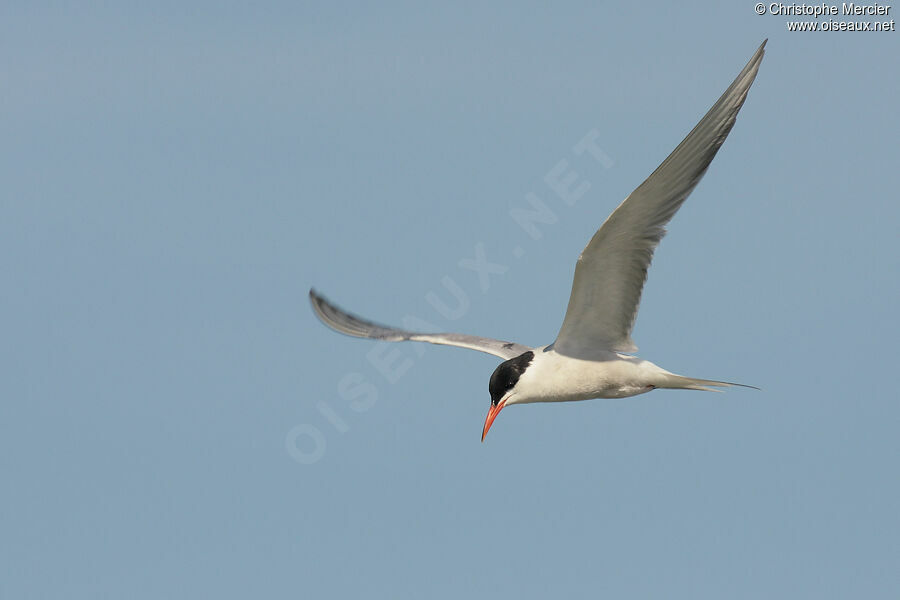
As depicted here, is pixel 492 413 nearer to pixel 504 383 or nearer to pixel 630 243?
pixel 504 383

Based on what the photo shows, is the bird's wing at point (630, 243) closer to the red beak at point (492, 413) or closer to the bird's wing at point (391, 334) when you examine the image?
the red beak at point (492, 413)

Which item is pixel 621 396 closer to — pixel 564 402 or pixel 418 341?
pixel 564 402

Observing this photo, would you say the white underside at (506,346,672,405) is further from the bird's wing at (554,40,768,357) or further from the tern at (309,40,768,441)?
the bird's wing at (554,40,768,357)

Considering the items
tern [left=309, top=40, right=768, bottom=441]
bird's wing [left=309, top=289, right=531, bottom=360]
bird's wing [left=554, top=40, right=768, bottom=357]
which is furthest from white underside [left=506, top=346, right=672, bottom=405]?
bird's wing [left=309, top=289, right=531, bottom=360]

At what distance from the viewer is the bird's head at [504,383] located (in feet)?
35.7

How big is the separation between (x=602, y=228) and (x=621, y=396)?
2118 millimetres

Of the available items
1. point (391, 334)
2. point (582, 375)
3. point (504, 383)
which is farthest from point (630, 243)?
point (391, 334)

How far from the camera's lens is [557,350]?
11.0 m

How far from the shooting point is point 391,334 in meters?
13.4

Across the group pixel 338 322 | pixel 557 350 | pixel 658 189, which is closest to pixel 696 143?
pixel 658 189

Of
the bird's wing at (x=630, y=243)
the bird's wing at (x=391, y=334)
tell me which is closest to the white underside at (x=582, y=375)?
the bird's wing at (x=630, y=243)

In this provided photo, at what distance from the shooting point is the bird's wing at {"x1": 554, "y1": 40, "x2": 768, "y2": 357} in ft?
29.3

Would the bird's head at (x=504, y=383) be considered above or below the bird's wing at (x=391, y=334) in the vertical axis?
below

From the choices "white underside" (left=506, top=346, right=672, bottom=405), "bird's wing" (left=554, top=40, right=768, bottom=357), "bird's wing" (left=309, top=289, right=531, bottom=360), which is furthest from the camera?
"bird's wing" (left=309, top=289, right=531, bottom=360)
